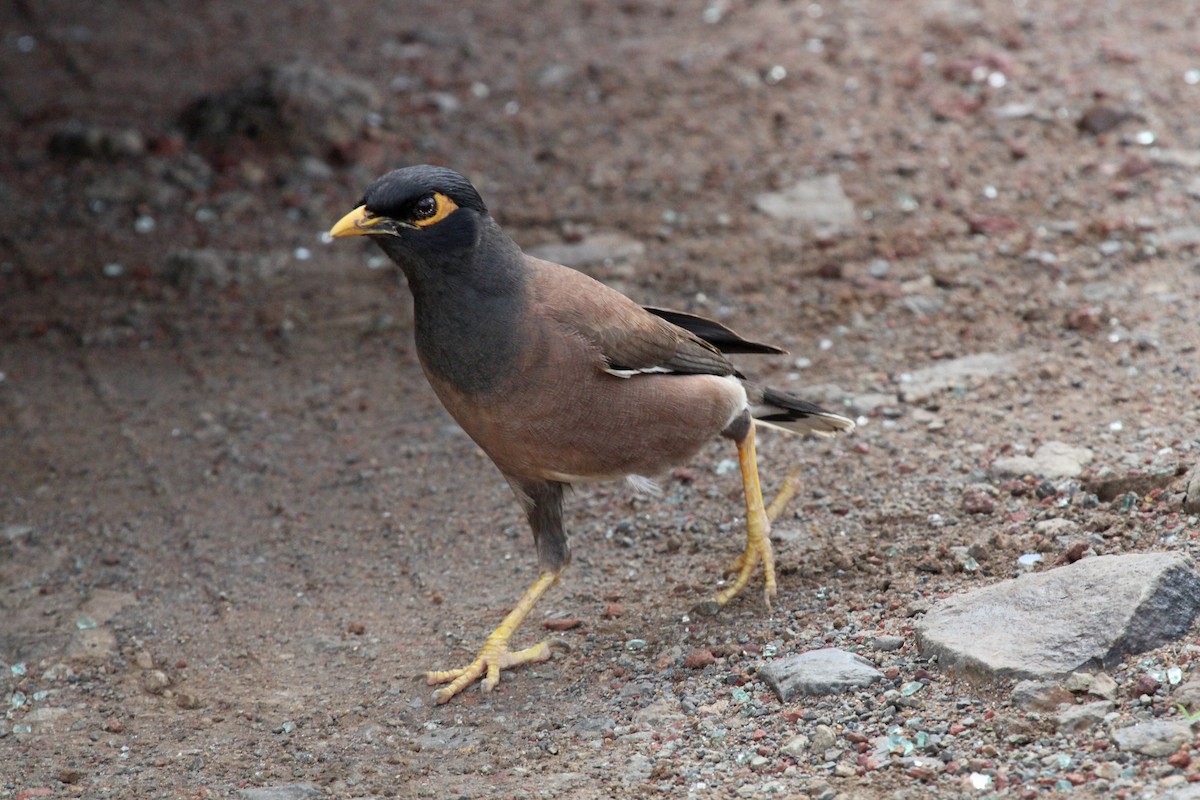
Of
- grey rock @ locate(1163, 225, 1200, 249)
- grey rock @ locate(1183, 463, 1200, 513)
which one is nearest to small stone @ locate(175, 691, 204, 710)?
grey rock @ locate(1183, 463, 1200, 513)

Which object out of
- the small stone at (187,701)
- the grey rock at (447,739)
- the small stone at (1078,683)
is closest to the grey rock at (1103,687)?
the small stone at (1078,683)

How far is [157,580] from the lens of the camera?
5773mm

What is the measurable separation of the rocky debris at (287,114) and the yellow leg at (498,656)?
5.28m

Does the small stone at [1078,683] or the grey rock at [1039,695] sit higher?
the small stone at [1078,683]

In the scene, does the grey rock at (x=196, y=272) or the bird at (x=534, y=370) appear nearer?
the bird at (x=534, y=370)

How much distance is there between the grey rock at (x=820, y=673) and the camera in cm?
423

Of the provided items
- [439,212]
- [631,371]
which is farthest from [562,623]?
[439,212]

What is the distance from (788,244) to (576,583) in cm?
322

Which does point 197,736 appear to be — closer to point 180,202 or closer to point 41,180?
point 180,202

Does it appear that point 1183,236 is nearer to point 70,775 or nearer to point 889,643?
point 889,643

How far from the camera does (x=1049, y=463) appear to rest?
5523mm

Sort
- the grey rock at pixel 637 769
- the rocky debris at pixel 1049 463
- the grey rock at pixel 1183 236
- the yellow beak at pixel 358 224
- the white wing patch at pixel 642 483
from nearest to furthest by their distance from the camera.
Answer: the grey rock at pixel 637 769
the yellow beak at pixel 358 224
the white wing patch at pixel 642 483
the rocky debris at pixel 1049 463
the grey rock at pixel 1183 236

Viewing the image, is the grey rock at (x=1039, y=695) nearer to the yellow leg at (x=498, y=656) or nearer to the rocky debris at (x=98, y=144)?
the yellow leg at (x=498, y=656)

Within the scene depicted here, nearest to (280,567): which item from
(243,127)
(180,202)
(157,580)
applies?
(157,580)
